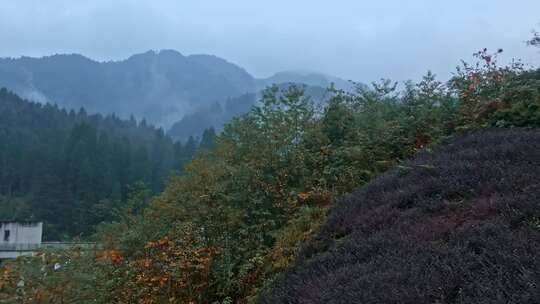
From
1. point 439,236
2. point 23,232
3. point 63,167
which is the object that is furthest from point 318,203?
point 63,167

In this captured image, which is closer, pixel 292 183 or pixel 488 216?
pixel 488 216

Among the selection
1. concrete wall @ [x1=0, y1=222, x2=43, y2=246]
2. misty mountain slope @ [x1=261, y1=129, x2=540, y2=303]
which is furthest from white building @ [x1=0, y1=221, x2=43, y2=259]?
misty mountain slope @ [x1=261, y1=129, x2=540, y2=303]

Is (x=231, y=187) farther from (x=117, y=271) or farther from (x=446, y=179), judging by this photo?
(x=446, y=179)

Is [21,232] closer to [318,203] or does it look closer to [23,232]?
[23,232]

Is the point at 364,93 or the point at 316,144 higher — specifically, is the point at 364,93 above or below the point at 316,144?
above

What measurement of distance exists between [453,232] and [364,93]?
20.2ft

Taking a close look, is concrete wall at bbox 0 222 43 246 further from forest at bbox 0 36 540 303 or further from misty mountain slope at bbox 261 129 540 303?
misty mountain slope at bbox 261 129 540 303

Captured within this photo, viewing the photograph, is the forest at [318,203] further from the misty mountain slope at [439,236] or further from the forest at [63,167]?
the forest at [63,167]

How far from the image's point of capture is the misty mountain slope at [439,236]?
3466 mm

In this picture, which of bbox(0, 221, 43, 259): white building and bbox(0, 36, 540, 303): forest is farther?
bbox(0, 221, 43, 259): white building

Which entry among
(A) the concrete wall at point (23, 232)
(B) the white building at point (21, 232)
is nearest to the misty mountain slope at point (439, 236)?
(B) the white building at point (21, 232)

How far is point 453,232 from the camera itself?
4.40 meters

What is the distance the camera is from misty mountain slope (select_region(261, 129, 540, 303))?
3466 mm

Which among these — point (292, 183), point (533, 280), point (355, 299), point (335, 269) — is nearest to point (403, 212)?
point (335, 269)
